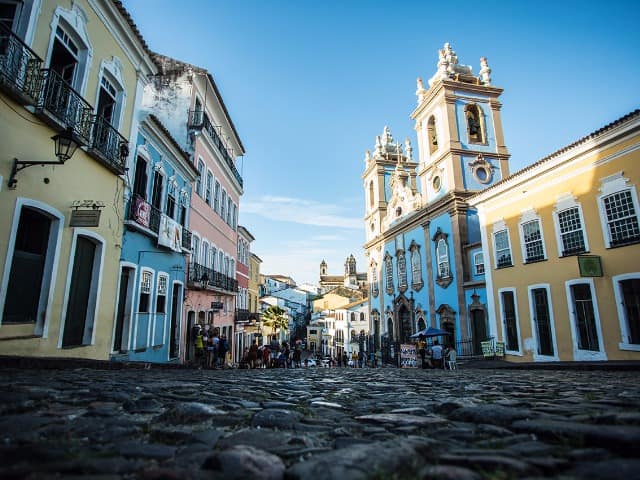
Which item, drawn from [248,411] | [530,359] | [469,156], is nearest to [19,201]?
[248,411]

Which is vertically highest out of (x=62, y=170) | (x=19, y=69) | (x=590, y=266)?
(x=19, y=69)

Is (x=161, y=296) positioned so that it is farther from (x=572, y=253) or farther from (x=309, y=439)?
(x=572, y=253)

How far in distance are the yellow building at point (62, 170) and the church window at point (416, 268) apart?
2190 centimetres

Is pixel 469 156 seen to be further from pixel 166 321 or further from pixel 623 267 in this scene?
pixel 166 321

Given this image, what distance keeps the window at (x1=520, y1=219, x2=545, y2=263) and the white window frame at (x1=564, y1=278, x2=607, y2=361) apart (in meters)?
1.82

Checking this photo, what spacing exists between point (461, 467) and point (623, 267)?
46.6 feet

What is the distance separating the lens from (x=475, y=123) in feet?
86.6

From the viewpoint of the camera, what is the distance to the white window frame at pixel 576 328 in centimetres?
1278

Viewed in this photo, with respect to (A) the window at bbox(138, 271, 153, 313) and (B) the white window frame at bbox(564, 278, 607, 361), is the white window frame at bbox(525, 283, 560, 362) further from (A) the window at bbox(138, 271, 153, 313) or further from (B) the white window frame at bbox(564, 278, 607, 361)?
(A) the window at bbox(138, 271, 153, 313)

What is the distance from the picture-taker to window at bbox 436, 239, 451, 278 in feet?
79.3

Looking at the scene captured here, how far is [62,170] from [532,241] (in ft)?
53.9

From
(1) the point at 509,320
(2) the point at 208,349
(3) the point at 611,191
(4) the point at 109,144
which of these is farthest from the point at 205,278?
(3) the point at 611,191

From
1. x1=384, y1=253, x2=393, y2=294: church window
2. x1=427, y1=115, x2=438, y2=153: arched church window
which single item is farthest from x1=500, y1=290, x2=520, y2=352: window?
x1=384, y1=253, x2=393, y2=294: church window

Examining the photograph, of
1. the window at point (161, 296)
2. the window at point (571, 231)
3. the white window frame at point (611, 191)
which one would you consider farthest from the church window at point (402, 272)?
the window at point (161, 296)
